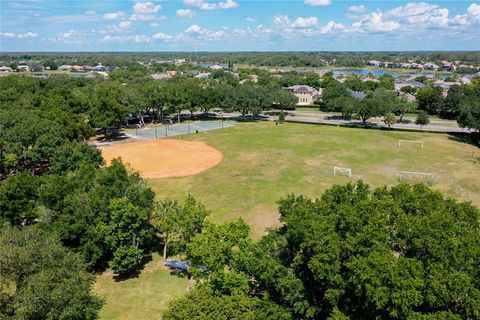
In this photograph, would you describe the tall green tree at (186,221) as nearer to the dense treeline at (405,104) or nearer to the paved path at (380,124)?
the dense treeline at (405,104)

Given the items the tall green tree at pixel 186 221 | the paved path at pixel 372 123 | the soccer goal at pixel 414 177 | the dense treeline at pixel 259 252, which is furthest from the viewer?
the paved path at pixel 372 123

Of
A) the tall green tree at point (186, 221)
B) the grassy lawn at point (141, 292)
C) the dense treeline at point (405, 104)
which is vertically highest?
the dense treeline at point (405, 104)

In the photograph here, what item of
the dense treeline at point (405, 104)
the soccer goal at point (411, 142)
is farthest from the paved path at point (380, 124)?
the soccer goal at point (411, 142)

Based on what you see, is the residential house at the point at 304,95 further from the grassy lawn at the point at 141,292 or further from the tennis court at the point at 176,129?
the grassy lawn at the point at 141,292

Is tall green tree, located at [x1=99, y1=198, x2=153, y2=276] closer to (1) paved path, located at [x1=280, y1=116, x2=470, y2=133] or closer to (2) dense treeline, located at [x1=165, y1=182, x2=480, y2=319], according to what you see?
(2) dense treeline, located at [x1=165, y1=182, x2=480, y2=319]

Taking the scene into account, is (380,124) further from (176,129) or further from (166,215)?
(166,215)

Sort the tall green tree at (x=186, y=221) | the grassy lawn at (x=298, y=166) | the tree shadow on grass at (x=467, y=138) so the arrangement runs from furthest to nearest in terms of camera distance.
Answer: the tree shadow on grass at (x=467, y=138) < the grassy lawn at (x=298, y=166) < the tall green tree at (x=186, y=221)

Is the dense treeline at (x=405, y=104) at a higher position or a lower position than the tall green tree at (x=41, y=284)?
higher

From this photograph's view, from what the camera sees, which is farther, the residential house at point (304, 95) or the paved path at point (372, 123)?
the residential house at point (304, 95)
